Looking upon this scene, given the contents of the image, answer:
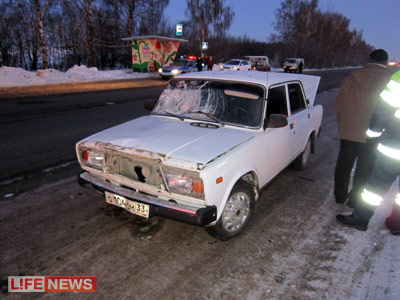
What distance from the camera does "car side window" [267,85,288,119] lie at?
3686 mm

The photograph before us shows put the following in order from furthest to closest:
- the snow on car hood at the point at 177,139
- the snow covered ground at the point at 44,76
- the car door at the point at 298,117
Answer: the snow covered ground at the point at 44,76 < the car door at the point at 298,117 < the snow on car hood at the point at 177,139

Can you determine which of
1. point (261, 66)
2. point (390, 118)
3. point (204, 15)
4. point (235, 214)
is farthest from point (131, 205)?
point (204, 15)

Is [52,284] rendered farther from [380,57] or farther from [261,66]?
[261,66]

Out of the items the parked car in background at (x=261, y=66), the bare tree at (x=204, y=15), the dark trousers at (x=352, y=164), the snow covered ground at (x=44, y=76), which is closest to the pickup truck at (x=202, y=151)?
the dark trousers at (x=352, y=164)

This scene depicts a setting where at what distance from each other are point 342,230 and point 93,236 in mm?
2863

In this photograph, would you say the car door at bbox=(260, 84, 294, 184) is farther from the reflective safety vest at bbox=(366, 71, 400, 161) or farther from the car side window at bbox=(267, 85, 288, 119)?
the reflective safety vest at bbox=(366, 71, 400, 161)

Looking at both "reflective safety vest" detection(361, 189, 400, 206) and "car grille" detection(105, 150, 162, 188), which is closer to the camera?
"car grille" detection(105, 150, 162, 188)

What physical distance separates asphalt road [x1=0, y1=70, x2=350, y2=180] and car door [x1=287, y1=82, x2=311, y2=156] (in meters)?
4.02

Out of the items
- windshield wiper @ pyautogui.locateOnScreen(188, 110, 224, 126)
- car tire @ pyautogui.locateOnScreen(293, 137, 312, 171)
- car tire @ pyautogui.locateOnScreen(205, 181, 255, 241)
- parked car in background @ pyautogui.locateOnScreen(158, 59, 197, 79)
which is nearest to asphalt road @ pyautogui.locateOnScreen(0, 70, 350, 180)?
windshield wiper @ pyautogui.locateOnScreen(188, 110, 224, 126)

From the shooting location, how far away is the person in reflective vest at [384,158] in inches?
116

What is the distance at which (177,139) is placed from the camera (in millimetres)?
3062

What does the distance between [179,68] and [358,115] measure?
19.9 meters

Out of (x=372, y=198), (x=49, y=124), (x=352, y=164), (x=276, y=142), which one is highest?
(x=276, y=142)

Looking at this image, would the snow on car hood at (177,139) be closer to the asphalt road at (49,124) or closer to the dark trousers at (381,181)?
the dark trousers at (381,181)
